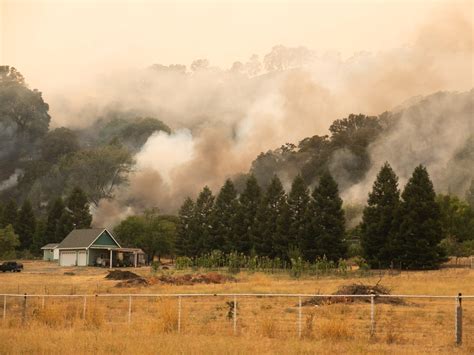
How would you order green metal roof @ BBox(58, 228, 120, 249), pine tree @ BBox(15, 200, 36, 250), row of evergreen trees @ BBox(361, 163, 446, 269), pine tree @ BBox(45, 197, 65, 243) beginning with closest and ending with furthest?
1. row of evergreen trees @ BBox(361, 163, 446, 269)
2. green metal roof @ BBox(58, 228, 120, 249)
3. pine tree @ BBox(45, 197, 65, 243)
4. pine tree @ BBox(15, 200, 36, 250)

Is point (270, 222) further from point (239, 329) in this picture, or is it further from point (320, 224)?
point (239, 329)

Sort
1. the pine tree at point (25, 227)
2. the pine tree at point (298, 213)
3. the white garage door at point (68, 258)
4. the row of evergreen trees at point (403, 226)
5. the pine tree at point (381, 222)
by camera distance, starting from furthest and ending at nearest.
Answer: the pine tree at point (25, 227) → the white garage door at point (68, 258) → the pine tree at point (298, 213) → the pine tree at point (381, 222) → the row of evergreen trees at point (403, 226)

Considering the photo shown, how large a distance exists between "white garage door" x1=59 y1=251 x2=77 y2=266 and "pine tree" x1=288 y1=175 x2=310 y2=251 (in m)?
36.5

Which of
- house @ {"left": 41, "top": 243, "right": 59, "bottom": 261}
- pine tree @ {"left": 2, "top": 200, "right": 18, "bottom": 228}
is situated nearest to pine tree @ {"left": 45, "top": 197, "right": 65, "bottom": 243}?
house @ {"left": 41, "top": 243, "right": 59, "bottom": 261}

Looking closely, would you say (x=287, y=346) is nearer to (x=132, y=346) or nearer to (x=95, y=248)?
(x=132, y=346)

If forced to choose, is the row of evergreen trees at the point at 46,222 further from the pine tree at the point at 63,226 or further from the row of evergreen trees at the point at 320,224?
the row of evergreen trees at the point at 320,224

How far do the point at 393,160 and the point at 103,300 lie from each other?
470ft

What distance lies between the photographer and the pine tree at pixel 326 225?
257 ft

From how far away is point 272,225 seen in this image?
283 ft

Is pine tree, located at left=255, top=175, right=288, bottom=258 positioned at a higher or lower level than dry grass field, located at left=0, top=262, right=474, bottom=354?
higher

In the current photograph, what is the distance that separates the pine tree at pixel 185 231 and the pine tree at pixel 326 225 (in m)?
27.8

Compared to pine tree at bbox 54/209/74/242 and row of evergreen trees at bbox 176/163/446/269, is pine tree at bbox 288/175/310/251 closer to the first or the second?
row of evergreen trees at bbox 176/163/446/269

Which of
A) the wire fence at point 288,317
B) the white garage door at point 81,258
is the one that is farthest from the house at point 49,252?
the wire fence at point 288,317

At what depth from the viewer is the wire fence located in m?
20.9
